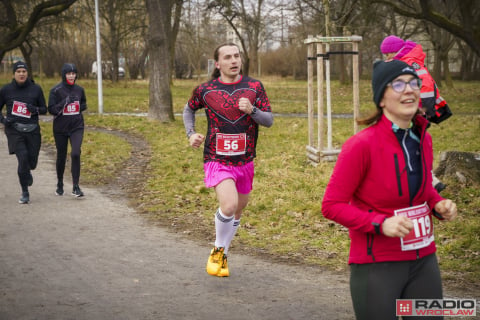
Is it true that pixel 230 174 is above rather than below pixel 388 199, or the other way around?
below

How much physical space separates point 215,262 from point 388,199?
10.7 feet

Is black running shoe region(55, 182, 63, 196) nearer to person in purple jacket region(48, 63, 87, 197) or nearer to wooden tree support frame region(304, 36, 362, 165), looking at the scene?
person in purple jacket region(48, 63, 87, 197)

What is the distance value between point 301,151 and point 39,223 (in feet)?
22.8

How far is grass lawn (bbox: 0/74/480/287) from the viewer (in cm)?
720

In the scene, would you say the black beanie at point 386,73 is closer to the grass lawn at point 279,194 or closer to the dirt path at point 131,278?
the dirt path at point 131,278

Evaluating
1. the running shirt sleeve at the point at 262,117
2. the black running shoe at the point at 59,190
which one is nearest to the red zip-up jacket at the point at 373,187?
the running shirt sleeve at the point at 262,117

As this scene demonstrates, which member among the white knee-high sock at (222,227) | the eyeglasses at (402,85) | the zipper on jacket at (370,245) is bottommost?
the white knee-high sock at (222,227)

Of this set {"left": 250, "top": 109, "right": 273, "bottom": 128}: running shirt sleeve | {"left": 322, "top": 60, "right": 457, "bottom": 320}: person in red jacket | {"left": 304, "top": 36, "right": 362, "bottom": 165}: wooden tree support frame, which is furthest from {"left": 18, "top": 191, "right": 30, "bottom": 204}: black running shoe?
{"left": 322, "top": 60, "right": 457, "bottom": 320}: person in red jacket

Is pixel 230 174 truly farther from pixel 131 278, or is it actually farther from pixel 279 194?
pixel 279 194

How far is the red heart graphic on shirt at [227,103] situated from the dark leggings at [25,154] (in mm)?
4922

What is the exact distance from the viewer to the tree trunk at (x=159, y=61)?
20.3m

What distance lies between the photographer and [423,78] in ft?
22.7

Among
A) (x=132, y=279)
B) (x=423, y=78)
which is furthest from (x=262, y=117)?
(x=423, y=78)

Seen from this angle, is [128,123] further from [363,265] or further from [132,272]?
[363,265]
